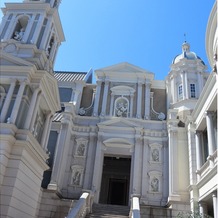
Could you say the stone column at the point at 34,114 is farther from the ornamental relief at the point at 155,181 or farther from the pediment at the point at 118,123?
the ornamental relief at the point at 155,181

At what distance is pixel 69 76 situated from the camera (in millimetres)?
29844

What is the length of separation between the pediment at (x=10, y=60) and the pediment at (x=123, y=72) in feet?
39.8

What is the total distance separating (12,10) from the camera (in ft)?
60.9

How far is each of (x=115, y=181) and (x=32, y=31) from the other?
15.9m

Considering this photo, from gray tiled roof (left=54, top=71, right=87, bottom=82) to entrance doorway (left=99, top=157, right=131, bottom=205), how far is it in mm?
9080

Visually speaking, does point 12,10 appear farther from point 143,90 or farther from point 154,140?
point 154,140

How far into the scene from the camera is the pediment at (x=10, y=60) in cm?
1473

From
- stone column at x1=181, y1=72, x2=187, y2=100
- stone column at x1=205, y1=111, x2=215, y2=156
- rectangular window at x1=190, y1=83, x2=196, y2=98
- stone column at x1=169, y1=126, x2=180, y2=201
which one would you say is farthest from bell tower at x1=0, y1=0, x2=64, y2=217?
rectangular window at x1=190, y1=83, x2=196, y2=98

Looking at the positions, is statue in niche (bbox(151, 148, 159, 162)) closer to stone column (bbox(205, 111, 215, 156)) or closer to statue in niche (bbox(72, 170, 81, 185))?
statue in niche (bbox(72, 170, 81, 185))

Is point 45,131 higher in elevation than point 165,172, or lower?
lower

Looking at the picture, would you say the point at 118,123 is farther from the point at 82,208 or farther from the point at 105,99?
the point at 82,208

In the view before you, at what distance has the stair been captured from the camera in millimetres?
16594

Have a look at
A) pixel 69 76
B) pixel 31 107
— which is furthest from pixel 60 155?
pixel 69 76

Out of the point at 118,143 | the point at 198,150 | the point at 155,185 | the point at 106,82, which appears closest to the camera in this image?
the point at 198,150
